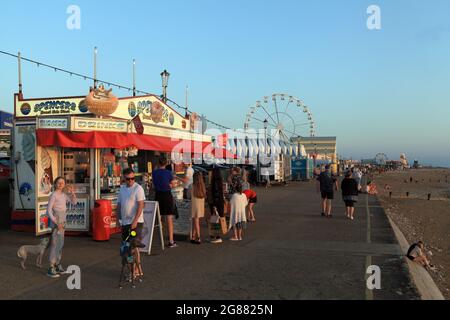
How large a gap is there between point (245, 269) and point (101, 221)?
12.9 feet

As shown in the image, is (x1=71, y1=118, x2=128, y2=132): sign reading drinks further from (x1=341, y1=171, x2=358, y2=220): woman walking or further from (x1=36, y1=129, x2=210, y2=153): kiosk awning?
(x1=341, y1=171, x2=358, y2=220): woman walking

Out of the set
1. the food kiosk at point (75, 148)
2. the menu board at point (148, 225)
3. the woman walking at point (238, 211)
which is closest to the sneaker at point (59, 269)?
the menu board at point (148, 225)

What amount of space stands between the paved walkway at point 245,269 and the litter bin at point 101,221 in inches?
8.5

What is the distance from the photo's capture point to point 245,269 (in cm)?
700

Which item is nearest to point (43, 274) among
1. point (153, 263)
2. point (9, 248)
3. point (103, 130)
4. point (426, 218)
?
point (153, 263)

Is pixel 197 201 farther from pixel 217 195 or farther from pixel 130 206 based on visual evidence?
pixel 130 206

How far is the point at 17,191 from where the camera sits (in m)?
11.4

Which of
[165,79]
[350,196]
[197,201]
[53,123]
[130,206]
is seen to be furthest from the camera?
[165,79]

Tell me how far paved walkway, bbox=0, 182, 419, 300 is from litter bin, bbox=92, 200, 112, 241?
8.5 inches

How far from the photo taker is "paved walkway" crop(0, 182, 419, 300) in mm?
5730

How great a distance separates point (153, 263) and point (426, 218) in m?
14.2

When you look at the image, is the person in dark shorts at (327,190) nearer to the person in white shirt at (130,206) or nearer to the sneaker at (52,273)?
the person in white shirt at (130,206)

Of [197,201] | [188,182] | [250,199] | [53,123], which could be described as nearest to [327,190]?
[250,199]

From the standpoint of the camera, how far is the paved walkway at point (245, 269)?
5.73 meters
